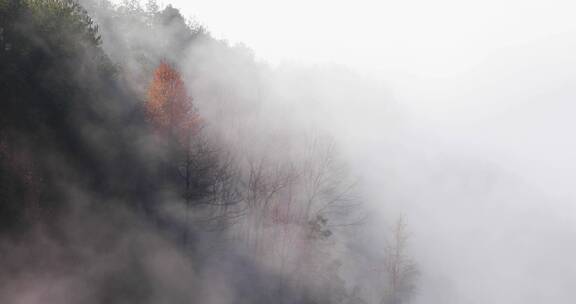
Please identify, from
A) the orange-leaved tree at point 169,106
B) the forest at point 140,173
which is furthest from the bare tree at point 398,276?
the orange-leaved tree at point 169,106

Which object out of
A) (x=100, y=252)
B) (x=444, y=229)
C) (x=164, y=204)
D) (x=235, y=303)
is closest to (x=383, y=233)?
(x=444, y=229)

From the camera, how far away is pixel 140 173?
A: 52.1ft

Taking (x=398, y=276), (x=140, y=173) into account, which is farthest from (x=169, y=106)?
(x=398, y=276)

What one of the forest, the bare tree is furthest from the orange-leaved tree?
the bare tree

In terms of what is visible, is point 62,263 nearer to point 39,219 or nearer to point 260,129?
point 39,219

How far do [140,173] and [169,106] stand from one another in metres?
3.04

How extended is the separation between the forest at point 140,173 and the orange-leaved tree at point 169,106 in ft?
0.12

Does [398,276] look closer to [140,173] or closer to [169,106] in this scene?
[140,173]

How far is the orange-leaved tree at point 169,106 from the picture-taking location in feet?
47.8

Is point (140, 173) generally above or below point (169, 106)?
below

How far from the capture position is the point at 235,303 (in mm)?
16984

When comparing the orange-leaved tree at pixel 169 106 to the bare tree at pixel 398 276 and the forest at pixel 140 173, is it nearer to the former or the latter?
the forest at pixel 140 173

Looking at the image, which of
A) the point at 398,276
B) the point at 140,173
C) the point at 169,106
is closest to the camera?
the point at 169,106

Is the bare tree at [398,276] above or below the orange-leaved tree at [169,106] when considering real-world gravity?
below
